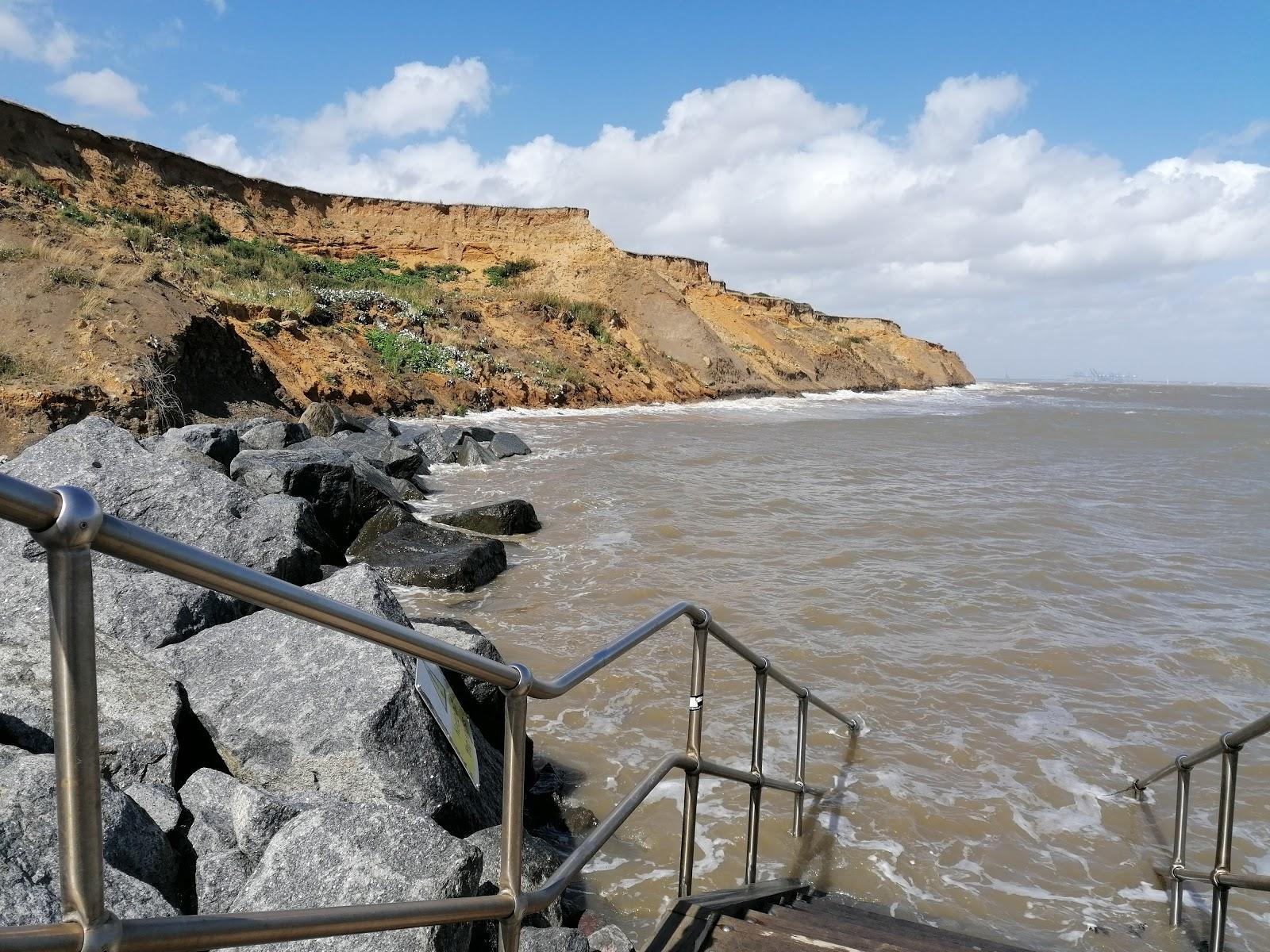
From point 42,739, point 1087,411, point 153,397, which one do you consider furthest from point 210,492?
point 1087,411

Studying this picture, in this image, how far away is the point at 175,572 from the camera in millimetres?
1083

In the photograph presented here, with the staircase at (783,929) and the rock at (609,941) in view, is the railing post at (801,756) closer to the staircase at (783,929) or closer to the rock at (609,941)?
the staircase at (783,929)

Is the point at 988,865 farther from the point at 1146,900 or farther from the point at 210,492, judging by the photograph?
the point at 210,492

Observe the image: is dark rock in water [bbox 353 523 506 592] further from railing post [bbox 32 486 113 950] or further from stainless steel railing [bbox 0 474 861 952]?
railing post [bbox 32 486 113 950]

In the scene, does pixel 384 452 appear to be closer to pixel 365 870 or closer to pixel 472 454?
pixel 472 454

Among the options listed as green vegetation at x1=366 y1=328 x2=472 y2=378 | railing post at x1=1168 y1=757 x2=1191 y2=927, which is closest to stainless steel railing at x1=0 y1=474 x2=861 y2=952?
railing post at x1=1168 y1=757 x2=1191 y2=927

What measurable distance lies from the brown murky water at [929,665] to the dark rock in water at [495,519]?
A: 15.0 inches

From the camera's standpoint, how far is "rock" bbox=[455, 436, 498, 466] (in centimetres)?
1594

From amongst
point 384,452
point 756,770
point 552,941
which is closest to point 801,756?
point 756,770

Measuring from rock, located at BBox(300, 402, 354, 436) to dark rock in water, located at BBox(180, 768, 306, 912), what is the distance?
13369 millimetres

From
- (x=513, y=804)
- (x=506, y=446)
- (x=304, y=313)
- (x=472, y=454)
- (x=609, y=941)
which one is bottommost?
(x=609, y=941)

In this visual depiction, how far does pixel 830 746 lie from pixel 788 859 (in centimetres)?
125

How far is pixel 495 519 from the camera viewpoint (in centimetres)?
995

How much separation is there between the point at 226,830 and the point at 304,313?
22.2 metres
